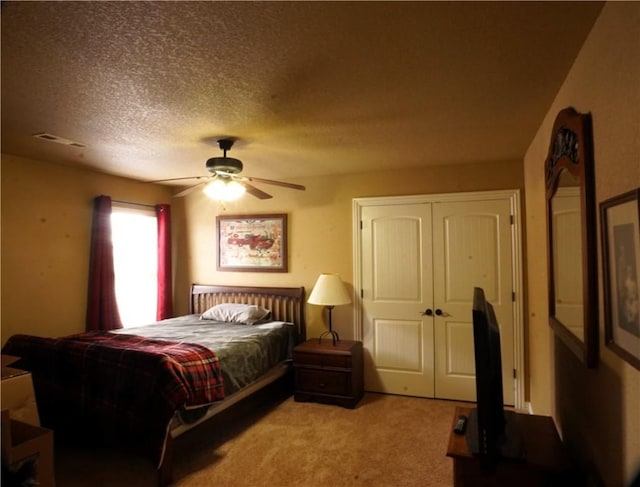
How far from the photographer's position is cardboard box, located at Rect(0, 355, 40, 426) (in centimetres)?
232

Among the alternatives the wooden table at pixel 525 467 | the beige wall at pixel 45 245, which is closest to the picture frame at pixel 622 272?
the wooden table at pixel 525 467

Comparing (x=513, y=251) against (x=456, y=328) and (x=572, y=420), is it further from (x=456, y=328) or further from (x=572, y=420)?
(x=572, y=420)

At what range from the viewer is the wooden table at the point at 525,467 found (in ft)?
5.29

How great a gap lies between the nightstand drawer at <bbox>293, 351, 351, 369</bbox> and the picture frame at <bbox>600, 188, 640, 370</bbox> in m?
2.71

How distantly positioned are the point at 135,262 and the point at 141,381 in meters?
2.46

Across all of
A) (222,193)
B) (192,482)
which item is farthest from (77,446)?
(222,193)

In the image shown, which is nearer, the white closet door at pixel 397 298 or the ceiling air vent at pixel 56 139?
the ceiling air vent at pixel 56 139

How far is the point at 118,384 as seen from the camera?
8.85ft

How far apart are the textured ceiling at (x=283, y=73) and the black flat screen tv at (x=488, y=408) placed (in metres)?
1.13

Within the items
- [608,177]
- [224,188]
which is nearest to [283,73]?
[224,188]

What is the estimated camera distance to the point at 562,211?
6.38 ft

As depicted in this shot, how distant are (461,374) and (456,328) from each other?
456mm

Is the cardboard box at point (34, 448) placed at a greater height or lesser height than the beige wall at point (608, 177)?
lesser

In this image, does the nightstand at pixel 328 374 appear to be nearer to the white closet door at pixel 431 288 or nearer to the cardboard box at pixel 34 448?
the white closet door at pixel 431 288
